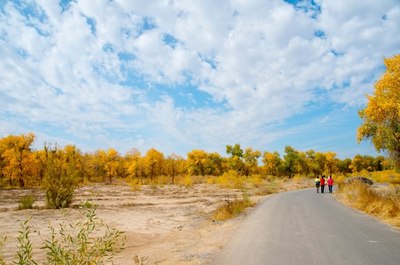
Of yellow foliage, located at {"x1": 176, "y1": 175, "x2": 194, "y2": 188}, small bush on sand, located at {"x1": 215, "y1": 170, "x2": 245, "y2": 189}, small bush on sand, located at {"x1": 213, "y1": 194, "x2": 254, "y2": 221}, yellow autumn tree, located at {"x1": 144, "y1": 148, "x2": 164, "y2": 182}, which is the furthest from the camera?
yellow autumn tree, located at {"x1": 144, "y1": 148, "x2": 164, "y2": 182}

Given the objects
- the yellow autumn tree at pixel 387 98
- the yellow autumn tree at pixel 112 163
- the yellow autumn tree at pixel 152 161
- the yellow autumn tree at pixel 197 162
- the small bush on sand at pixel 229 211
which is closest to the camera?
the yellow autumn tree at pixel 387 98

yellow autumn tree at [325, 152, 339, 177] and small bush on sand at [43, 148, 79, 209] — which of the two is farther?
yellow autumn tree at [325, 152, 339, 177]

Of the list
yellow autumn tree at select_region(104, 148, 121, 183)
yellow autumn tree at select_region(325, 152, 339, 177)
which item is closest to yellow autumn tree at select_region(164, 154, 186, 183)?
yellow autumn tree at select_region(104, 148, 121, 183)

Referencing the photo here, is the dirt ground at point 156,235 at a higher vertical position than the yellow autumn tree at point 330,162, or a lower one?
lower

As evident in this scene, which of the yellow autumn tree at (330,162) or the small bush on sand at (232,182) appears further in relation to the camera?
the yellow autumn tree at (330,162)

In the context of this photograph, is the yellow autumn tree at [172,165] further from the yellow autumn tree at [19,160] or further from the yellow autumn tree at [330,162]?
the yellow autumn tree at [330,162]

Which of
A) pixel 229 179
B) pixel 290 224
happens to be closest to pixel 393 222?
pixel 290 224

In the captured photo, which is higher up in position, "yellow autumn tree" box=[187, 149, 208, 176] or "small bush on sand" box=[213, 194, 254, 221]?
"yellow autumn tree" box=[187, 149, 208, 176]

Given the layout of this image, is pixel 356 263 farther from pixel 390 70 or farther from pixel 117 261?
pixel 390 70

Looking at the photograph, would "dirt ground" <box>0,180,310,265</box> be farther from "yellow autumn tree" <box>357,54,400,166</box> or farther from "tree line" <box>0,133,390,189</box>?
"tree line" <box>0,133,390,189</box>

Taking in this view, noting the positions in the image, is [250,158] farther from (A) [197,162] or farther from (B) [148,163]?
(B) [148,163]

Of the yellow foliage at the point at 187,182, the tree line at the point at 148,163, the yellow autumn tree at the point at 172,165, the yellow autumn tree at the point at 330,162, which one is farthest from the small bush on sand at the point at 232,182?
the yellow autumn tree at the point at 330,162

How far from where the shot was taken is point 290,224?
11.1 m

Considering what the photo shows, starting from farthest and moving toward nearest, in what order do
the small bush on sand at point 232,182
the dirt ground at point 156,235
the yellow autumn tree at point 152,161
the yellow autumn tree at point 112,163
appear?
the yellow autumn tree at point 112,163 < the yellow autumn tree at point 152,161 < the small bush on sand at point 232,182 < the dirt ground at point 156,235
